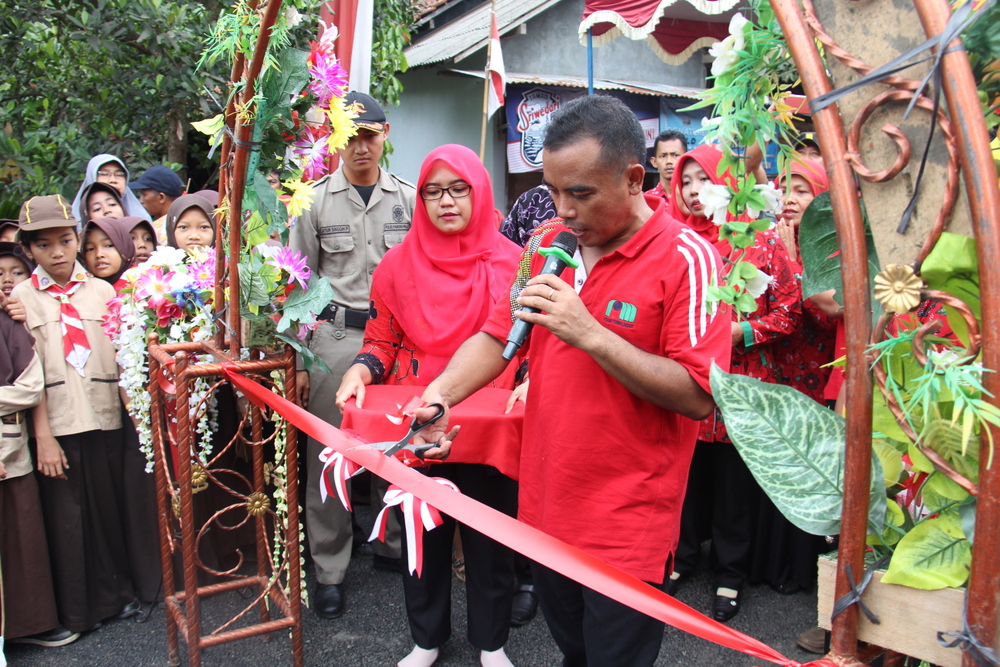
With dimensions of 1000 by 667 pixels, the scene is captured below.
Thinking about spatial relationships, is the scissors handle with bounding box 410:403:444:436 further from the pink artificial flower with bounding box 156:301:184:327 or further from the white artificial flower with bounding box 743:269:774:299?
the pink artificial flower with bounding box 156:301:184:327

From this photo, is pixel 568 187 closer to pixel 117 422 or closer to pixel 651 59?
pixel 117 422

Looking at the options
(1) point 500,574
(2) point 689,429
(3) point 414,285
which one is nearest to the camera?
(2) point 689,429

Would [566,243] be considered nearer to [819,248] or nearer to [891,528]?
[819,248]

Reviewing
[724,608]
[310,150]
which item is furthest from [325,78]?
[724,608]

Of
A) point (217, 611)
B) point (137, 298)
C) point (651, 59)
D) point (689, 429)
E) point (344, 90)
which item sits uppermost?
point (651, 59)

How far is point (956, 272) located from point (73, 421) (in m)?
3.35

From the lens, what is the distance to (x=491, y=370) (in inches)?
86.5

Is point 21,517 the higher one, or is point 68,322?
point 68,322

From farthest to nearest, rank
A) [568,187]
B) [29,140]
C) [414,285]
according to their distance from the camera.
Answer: [29,140], [414,285], [568,187]

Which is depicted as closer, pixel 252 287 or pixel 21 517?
pixel 252 287

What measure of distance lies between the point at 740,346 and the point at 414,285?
148 centimetres

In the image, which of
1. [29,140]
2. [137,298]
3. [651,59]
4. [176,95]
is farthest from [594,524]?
[651,59]

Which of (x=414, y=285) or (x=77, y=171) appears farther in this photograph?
(x=77, y=171)

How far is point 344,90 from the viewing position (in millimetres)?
2521
